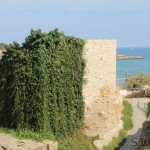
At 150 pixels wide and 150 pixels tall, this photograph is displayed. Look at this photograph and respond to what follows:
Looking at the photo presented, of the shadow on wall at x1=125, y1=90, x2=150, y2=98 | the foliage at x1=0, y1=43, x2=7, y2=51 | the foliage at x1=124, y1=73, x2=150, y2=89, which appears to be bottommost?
the shadow on wall at x1=125, y1=90, x2=150, y2=98

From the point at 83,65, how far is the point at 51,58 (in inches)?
122

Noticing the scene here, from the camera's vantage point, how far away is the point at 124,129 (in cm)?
2241

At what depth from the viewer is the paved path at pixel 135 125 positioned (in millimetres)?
20516

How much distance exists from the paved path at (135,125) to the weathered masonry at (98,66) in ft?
8.36

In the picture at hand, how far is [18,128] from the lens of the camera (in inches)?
650

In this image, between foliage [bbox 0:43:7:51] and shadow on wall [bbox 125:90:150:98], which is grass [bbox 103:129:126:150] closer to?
foliage [bbox 0:43:7:51]

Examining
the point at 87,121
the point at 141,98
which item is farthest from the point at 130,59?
the point at 87,121

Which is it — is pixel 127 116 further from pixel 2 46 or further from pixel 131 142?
pixel 2 46

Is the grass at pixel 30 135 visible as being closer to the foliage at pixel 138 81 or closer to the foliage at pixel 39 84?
the foliage at pixel 39 84

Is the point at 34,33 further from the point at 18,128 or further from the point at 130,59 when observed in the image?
the point at 130,59

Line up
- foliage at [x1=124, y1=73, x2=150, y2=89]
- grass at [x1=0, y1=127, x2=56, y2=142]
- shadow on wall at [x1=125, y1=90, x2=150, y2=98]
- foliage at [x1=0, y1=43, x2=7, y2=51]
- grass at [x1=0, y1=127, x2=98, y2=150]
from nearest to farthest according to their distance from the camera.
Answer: grass at [x1=0, y1=127, x2=56, y2=142] < grass at [x1=0, y1=127, x2=98, y2=150] < foliage at [x1=0, y1=43, x2=7, y2=51] < shadow on wall at [x1=125, y1=90, x2=150, y2=98] < foliage at [x1=124, y1=73, x2=150, y2=89]

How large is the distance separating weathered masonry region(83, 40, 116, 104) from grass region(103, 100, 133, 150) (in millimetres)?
1980

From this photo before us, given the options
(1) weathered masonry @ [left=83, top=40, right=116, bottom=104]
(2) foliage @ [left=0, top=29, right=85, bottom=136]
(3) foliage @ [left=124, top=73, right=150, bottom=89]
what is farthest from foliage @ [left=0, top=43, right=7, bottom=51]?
(3) foliage @ [left=124, top=73, right=150, bottom=89]

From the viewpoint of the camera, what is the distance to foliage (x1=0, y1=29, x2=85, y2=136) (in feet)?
53.4
